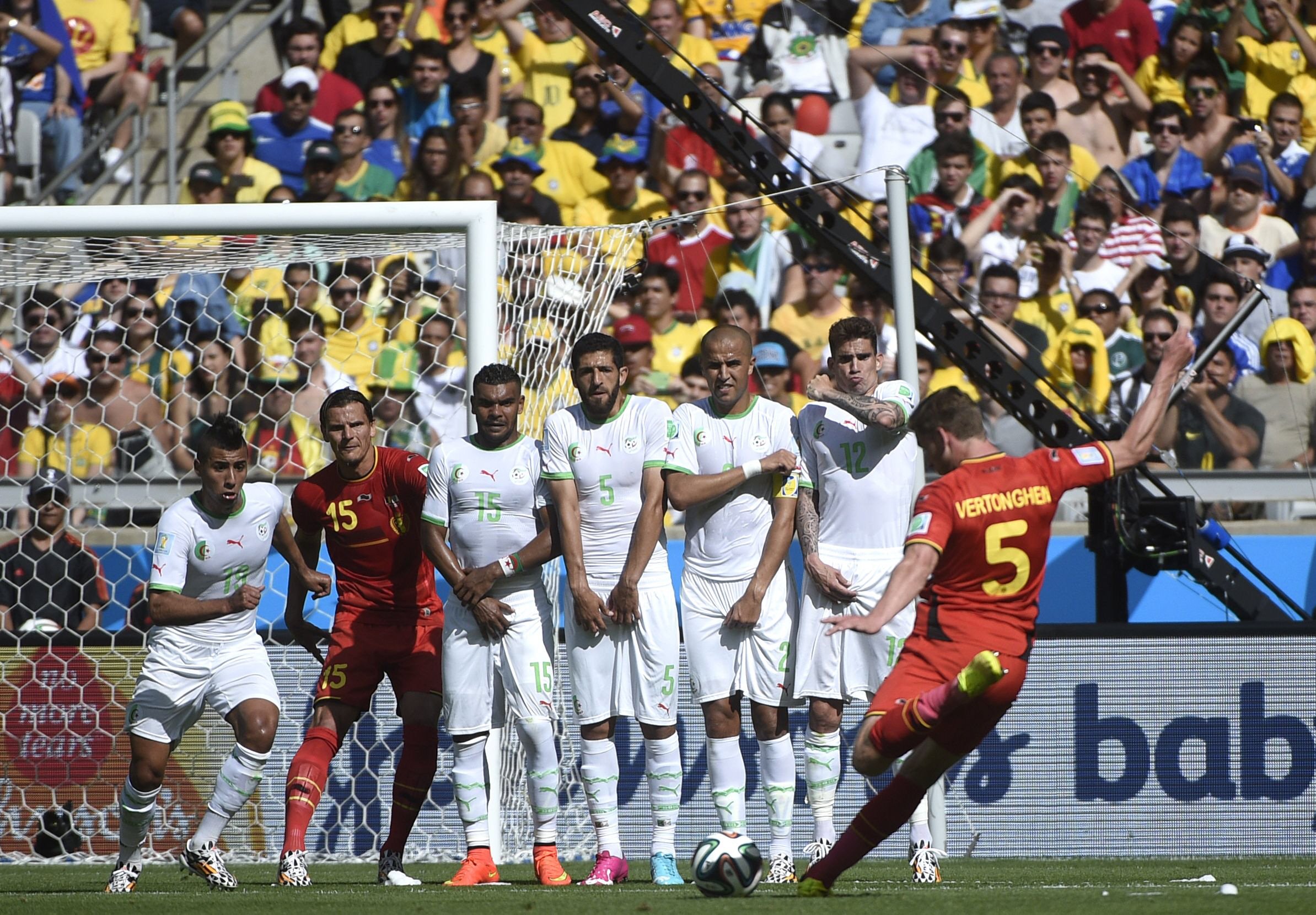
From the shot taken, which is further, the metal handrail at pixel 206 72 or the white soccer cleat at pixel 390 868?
the metal handrail at pixel 206 72

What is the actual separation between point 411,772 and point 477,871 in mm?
602

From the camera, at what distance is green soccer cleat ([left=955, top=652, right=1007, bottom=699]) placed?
16.6 feet

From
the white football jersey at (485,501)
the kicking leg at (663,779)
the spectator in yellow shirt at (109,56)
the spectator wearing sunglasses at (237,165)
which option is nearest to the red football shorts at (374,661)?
the white football jersey at (485,501)

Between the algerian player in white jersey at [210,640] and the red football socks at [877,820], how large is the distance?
9.16 ft

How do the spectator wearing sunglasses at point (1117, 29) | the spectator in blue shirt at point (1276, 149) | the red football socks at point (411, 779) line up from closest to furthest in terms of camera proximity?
the red football socks at point (411, 779)
the spectator in blue shirt at point (1276, 149)
the spectator wearing sunglasses at point (1117, 29)

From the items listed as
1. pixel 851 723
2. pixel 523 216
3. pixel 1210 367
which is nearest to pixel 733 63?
pixel 523 216

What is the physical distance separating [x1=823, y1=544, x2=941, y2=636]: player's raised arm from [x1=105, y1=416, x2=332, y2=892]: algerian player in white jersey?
2.86m

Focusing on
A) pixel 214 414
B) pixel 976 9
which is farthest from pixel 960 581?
pixel 976 9

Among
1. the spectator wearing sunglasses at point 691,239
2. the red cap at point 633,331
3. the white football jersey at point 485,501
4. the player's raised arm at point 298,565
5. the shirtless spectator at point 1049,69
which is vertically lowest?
the player's raised arm at point 298,565

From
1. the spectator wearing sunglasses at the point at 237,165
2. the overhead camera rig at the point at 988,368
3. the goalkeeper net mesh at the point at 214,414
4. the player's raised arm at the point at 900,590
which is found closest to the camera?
the player's raised arm at the point at 900,590

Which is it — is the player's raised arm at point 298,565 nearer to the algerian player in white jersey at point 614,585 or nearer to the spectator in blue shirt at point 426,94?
the algerian player in white jersey at point 614,585

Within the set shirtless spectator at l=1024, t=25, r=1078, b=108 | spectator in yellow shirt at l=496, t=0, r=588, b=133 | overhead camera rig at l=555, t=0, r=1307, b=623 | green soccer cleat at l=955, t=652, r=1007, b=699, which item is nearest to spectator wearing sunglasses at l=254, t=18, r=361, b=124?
spectator in yellow shirt at l=496, t=0, r=588, b=133

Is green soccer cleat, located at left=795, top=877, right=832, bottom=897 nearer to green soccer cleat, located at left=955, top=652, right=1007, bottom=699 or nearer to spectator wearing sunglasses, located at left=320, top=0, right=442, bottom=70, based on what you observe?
green soccer cleat, located at left=955, top=652, right=1007, bottom=699

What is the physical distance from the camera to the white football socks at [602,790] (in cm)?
677
